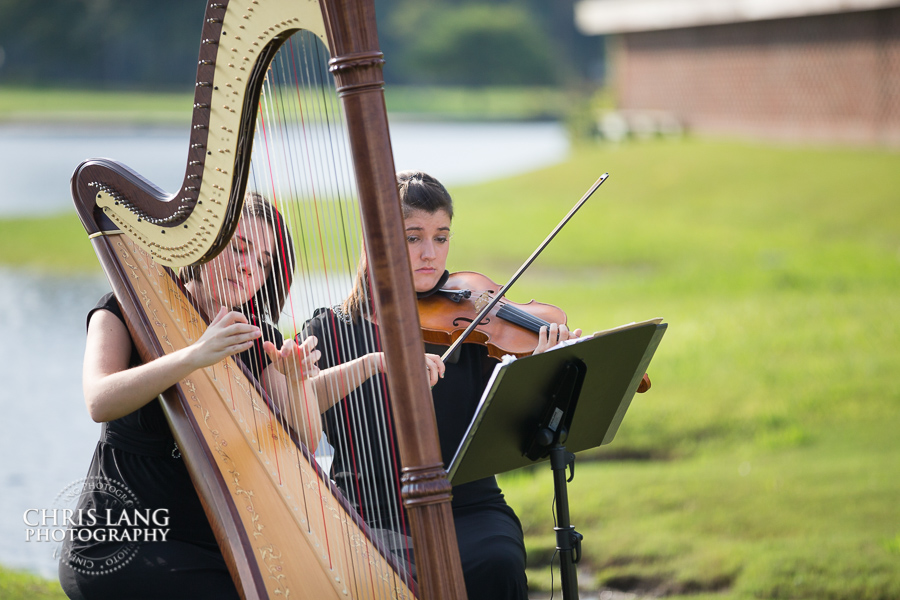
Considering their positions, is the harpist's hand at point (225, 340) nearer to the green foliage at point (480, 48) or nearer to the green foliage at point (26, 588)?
the green foliage at point (26, 588)

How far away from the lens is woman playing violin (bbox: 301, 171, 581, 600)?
2.17 metres

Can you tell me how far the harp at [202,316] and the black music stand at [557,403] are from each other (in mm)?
314

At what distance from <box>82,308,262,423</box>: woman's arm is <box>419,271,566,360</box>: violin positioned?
2.17 ft

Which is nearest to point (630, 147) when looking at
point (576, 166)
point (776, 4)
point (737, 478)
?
point (576, 166)

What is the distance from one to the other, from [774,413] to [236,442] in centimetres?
360

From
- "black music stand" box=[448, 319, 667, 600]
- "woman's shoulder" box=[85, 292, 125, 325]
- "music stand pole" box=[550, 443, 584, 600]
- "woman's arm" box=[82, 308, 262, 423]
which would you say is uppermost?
"woman's shoulder" box=[85, 292, 125, 325]

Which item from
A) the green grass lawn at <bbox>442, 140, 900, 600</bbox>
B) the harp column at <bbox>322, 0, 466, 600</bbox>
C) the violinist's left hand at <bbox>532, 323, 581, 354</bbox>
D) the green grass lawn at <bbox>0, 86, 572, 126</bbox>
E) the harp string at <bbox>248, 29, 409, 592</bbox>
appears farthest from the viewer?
the green grass lawn at <bbox>0, 86, 572, 126</bbox>

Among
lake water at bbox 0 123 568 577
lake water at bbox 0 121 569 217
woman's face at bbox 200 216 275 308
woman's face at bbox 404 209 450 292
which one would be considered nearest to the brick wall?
lake water at bbox 0 121 569 217

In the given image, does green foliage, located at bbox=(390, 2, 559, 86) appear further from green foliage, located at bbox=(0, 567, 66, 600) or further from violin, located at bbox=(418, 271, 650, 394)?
violin, located at bbox=(418, 271, 650, 394)

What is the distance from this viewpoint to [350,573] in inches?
74.4

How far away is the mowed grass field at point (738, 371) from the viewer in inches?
135

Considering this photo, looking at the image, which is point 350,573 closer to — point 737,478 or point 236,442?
point 236,442

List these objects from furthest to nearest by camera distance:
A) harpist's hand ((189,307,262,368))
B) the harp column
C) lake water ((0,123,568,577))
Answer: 1. lake water ((0,123,568,577))
2. harpist's hand ((189,307,262,368))
3. the harp column

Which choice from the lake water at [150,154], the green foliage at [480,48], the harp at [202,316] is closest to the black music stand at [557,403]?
the harp at [202,316]
